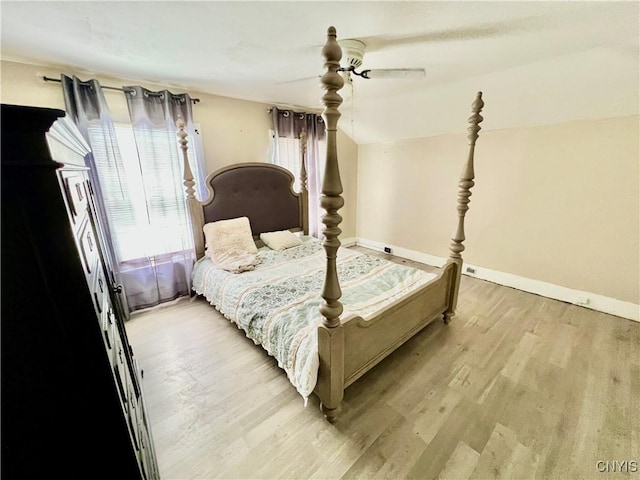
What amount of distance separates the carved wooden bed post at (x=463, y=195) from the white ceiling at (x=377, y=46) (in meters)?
0.43

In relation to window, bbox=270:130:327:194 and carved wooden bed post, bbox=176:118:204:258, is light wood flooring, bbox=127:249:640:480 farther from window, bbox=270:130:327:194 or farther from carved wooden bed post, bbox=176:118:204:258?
window, bbox=270:130:327:194

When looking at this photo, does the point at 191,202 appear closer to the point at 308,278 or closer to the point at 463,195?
the point at 308,278

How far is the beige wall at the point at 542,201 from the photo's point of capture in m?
2.54

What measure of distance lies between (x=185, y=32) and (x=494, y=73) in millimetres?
2492

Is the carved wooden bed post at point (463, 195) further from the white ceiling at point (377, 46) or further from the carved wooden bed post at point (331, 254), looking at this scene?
the carved wooden bed post at point (331, 254)

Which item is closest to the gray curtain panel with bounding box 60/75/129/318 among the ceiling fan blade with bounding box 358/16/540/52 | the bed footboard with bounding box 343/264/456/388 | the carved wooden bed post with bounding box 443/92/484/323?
the bed footboard with bounding box 343/264/456/388

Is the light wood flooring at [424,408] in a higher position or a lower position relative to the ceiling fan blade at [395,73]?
lower

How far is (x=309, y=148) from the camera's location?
3.90m

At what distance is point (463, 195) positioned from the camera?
7.31 ft

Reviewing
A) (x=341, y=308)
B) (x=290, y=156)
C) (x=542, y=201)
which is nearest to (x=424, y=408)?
(x=341, y=308)

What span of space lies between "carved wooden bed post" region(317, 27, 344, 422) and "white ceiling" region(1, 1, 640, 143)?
60cm

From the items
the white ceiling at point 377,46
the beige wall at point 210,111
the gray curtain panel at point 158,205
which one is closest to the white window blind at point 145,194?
the gray curtain panel at point 158,205

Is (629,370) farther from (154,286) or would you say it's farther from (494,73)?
(154,286)

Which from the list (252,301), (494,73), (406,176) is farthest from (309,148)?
(252,301)
